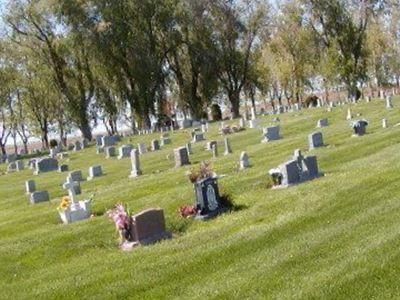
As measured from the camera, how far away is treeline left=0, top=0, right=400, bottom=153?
53.8 metres

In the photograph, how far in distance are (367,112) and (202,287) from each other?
2736 cm

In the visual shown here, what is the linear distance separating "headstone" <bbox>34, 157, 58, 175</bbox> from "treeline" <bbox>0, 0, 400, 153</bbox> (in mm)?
20293

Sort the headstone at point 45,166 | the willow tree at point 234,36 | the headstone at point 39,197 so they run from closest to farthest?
the headstone at point 39,197 → the headstone at point 45,166 → the willow tree at point 234,36

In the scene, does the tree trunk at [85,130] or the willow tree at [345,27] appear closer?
the tree trunk at [85,130]

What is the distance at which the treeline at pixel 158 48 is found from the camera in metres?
53.8

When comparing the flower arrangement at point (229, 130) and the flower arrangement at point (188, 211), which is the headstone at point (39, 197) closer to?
the flower arrangement at point (188, 211)

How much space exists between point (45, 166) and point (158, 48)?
25.4 metres

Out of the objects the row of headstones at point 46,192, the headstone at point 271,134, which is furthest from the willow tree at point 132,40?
the row of headstones at point 46,192

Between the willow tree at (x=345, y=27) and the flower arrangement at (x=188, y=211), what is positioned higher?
the willow tree at (x=345, y=27)

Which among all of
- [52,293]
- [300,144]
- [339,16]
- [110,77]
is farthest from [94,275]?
[339,16]

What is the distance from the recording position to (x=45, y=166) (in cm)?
3406

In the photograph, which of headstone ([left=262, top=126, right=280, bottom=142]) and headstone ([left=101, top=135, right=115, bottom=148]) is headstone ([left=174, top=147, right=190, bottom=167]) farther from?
headstone ([left=101, top=135, right=115, bottom=148])

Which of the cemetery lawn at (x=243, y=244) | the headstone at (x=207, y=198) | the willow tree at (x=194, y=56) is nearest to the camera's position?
the cemetery lawn at (x=243, y=244)

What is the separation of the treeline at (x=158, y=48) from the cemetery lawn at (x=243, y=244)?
1377 inches
